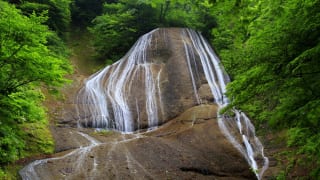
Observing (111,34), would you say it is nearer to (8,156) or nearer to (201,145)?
(201,145)

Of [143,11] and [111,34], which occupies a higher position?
[143,11]

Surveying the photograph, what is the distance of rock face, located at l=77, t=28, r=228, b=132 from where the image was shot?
1538 centimetres

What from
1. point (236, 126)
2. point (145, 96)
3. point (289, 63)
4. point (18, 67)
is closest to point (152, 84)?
point (145, 96)

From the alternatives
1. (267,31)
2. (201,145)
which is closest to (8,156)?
(201,145)

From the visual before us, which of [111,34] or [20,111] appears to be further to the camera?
[111,34]

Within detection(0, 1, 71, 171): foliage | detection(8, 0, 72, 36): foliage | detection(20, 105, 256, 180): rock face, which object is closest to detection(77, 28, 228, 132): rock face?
detection(20, 105, 256, 180): rock face

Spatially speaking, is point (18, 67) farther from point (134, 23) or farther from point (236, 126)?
point (134, 23)

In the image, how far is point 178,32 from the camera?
2142 centimetres

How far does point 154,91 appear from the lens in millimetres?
17031

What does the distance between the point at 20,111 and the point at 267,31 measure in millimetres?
6029

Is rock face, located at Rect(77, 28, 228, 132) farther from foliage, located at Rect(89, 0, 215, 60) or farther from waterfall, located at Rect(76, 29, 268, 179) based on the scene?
foliage, located at Rect(89, 0, 215, 60)

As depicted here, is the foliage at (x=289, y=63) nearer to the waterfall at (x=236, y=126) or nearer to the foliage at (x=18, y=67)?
the waterfall at (x=236, y=126)

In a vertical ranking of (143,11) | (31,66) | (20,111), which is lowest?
(20,111)

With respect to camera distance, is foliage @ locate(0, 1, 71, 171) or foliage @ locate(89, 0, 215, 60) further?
foliage @ locate(89, 0, 215, 60)
